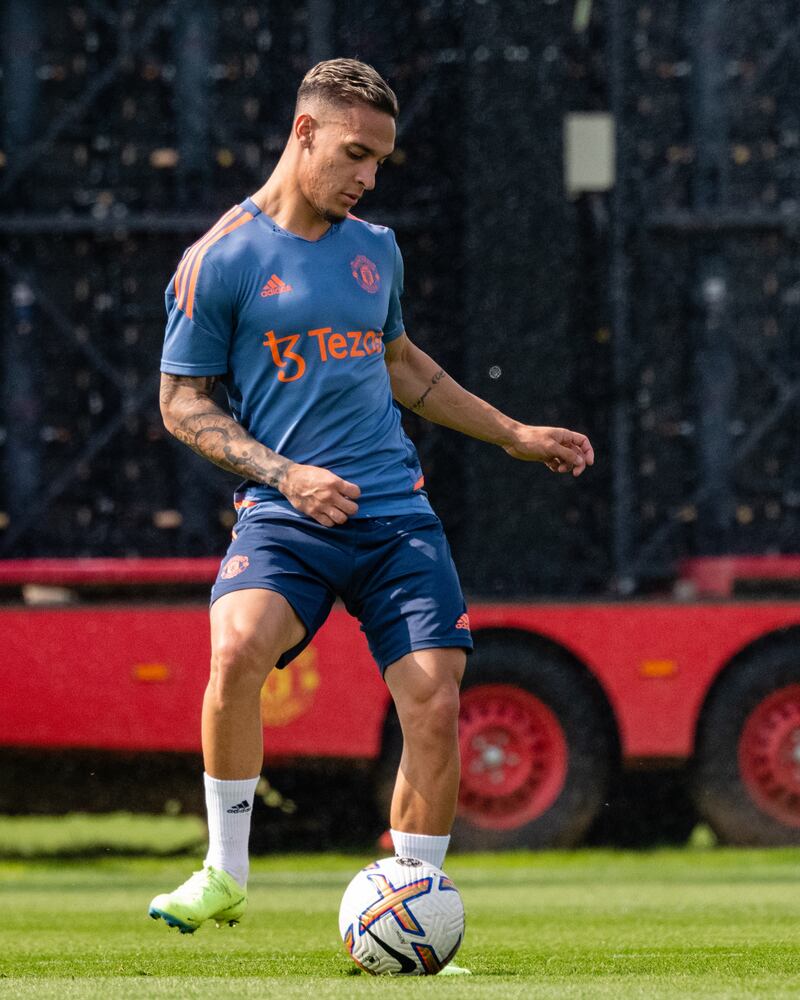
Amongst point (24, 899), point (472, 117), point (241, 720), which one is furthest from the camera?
point (472, 117)

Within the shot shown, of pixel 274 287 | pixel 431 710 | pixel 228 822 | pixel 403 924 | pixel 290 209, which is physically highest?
pixel 290 209

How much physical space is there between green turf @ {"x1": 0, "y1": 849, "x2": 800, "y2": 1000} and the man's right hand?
0.90 meters

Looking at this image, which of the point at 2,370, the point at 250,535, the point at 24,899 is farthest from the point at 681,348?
the point at 250,535

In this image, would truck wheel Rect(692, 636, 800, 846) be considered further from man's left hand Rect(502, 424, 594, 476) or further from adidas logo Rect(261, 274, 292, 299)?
adidas logo Rect(261, 274, 292, 299)

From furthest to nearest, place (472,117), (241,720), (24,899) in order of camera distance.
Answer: (472,117), (24,899), (241,720)

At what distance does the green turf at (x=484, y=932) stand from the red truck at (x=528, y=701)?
293 mm

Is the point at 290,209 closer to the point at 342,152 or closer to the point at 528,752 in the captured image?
the point at 342,152

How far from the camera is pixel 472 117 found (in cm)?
975

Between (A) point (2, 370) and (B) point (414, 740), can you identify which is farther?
(A) point (2, 370)

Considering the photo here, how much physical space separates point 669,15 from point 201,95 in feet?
7.59

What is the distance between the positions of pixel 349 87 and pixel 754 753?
533 cm

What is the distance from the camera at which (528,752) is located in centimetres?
884

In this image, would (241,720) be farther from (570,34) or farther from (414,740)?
(570,34)

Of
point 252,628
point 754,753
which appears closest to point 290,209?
point 252,628
